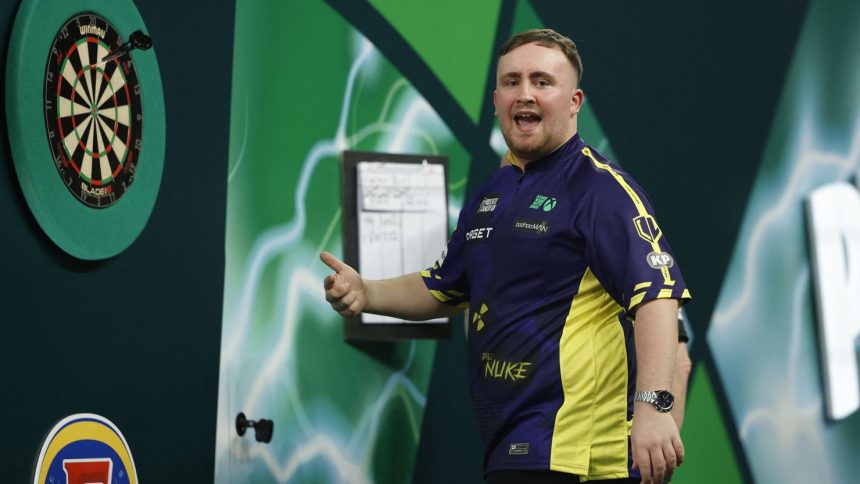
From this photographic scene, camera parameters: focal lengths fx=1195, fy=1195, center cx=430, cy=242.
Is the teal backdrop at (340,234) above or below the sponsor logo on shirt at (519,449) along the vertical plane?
above

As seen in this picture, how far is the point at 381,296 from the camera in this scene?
9.02ft

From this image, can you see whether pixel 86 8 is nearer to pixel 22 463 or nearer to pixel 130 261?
pixel 130 261

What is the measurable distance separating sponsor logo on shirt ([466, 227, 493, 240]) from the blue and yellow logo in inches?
33.5

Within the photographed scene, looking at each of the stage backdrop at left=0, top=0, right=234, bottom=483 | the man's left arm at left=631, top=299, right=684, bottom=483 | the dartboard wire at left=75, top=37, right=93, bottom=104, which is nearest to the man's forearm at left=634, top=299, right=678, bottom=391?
the man's left arm at left=631, top=299, right=684, bottom=483

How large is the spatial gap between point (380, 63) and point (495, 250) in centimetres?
110

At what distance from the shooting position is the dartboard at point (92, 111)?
2303mm

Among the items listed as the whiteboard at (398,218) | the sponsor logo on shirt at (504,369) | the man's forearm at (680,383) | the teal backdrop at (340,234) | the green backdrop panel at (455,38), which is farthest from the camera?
the green backdrop panel at (455,38)

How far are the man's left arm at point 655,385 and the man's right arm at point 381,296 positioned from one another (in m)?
0.63

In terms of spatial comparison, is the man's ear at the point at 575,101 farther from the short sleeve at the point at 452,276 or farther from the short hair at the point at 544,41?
the short sleeve at the point at 452,276

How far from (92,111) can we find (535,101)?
92 cm

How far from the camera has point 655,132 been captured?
13.4 ft

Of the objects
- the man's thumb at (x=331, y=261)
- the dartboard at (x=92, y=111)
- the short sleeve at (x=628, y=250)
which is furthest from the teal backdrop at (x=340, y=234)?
the short sleeve at (x=628, y=250)

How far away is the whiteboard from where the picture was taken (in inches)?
131

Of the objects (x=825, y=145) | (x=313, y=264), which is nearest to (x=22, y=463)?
(x=313, y=264)
